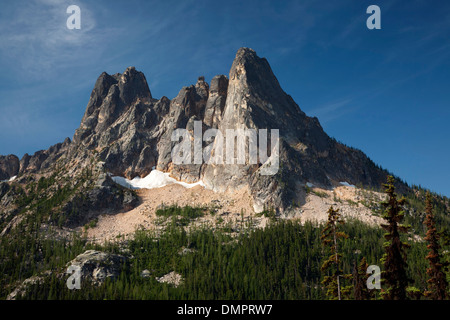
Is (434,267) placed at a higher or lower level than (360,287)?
higher

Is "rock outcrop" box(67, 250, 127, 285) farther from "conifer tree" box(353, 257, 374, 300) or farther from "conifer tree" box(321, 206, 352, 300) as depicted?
"conifer tree" box(353, 257, 374, 300)

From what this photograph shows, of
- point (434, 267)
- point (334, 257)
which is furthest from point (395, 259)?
point (334, 257)

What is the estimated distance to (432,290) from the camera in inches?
1523

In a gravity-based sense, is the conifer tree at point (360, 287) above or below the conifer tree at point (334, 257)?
below

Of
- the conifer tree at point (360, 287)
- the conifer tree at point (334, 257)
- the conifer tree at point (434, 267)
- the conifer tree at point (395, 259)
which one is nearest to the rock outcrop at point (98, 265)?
the conifer tree at point (334, 257)

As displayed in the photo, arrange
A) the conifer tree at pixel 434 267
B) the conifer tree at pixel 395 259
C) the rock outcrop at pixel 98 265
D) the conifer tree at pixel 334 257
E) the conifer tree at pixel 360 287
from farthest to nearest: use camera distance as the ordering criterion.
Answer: the rock outcrop at pixel 98 265
the conifer tree at pixel 360 287
the conifer tree at pixel 334 257
the conifer tree at pixel 434 267
the conifer tree at pixel 395 259

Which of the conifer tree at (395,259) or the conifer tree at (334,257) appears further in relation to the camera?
the conifer tree at (334,257)

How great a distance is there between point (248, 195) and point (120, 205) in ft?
199

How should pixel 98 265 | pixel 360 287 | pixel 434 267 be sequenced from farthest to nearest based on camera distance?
pixel 98 265 < pixel 360 287 < pixel 434 267

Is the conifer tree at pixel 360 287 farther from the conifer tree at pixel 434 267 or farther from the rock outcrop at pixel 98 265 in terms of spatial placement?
the rock outcrop at pixel 98 265

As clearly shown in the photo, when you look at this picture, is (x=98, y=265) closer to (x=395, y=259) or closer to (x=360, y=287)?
(x=360, y=287)
